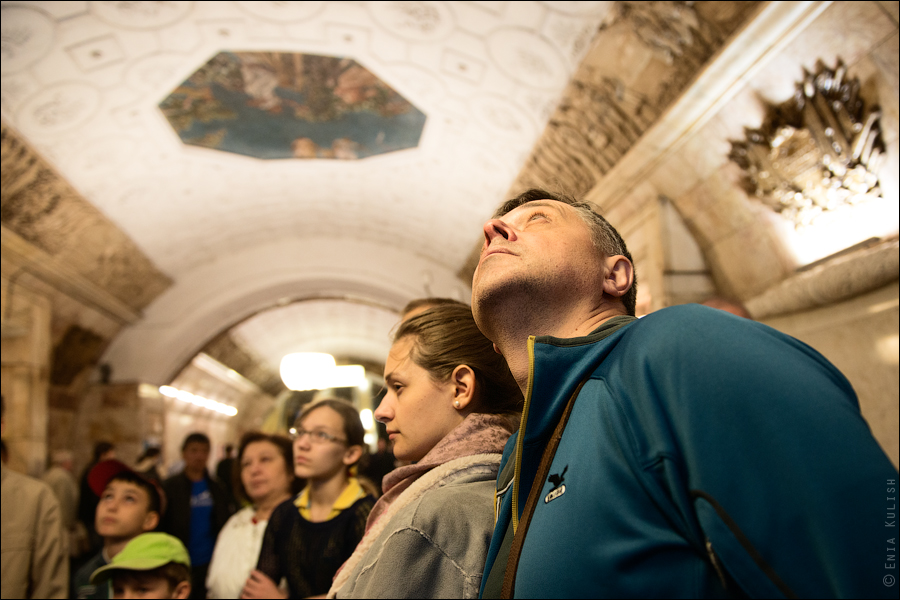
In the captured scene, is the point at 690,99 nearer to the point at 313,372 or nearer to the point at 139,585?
the point at 313,372

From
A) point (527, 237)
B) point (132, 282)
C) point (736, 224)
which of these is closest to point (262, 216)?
point (132, 282)

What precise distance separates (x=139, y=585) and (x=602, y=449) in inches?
112

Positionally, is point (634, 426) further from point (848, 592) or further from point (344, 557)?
point (344, 557)

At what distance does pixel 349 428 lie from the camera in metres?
3.05

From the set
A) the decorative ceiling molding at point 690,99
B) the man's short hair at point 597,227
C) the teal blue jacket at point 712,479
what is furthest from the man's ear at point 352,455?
the teal blue jacket at point 712,479

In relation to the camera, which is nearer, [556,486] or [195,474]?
[556,486]

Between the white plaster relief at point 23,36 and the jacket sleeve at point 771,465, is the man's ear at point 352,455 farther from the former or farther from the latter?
the white plaster relief at point 23,36

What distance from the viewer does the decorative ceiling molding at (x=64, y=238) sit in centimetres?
804

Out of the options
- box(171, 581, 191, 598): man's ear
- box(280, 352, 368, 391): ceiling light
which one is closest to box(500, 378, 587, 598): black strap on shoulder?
box(171, 581, 191, 598): man's ear

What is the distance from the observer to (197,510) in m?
5.18

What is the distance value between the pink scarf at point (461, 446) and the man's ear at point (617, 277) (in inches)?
20.7

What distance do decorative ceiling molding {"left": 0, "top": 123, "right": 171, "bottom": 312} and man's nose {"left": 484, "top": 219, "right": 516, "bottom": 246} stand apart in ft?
26.9

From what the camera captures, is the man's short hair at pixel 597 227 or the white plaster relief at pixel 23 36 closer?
the man's short hair at pixel 597 227

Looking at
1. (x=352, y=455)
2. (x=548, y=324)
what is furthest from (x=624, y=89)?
(x=548, y=324)
